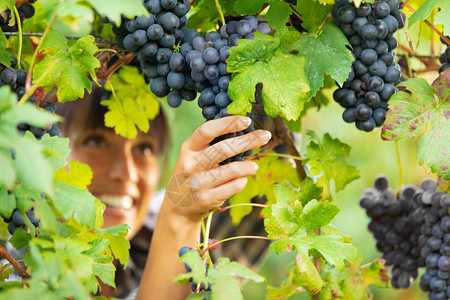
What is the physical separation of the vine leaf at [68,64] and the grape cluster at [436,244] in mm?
776

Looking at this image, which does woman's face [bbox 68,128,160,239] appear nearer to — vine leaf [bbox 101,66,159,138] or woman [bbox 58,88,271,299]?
vine leaf [bbox 101,66,159,138]

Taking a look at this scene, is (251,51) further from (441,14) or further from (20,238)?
(20,238)

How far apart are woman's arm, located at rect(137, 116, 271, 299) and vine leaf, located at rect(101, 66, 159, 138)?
29cm

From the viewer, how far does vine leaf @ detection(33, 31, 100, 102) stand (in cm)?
86

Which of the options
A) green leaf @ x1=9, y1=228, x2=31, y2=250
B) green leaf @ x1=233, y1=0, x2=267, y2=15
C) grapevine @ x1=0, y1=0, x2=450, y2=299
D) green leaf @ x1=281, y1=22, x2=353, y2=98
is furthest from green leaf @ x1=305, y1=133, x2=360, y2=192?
green leaf @ x1=9, y1=228, x2=31, y2=250

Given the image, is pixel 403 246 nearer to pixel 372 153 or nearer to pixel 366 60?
pixel 366 60

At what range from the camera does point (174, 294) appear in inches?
41.6

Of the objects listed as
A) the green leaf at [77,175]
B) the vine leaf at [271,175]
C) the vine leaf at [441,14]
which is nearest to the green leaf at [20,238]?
the green leaf at [77,175]

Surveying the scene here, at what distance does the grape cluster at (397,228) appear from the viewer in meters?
1.21

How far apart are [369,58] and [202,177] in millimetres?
368

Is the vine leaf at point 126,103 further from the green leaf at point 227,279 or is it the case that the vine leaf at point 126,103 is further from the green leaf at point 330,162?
the green leaf at point 227,279

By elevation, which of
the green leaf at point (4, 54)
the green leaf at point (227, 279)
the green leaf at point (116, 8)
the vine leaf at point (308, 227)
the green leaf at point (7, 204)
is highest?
the green leaf at point (116, 8)

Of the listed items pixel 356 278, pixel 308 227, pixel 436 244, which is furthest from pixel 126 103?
pixel 436 244

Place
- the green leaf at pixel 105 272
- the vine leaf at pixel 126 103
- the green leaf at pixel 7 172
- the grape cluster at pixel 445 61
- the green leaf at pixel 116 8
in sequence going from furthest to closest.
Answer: the vine leaf at pixel 126 103
the grape cluster at pixel 445 61
the green leaf at pixel 105 272
the green leaf at pixel 116 8
the green leaf at pixel 7 172
